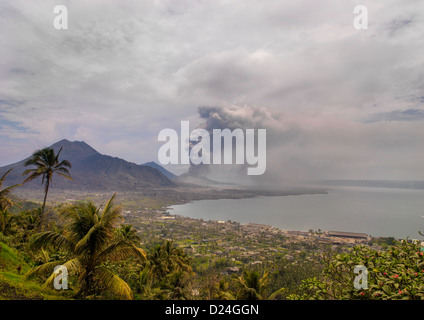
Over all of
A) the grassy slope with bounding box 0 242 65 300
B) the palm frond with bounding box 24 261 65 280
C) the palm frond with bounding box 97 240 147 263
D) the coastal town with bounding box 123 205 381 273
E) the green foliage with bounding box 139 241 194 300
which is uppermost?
the palm frond with bounding box 97 240 147 263

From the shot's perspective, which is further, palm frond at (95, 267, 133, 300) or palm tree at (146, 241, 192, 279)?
palm tree at (146, 241, 192, 279)

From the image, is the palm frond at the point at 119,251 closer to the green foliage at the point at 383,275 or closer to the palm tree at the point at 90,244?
the palm tree at the point at 90,244

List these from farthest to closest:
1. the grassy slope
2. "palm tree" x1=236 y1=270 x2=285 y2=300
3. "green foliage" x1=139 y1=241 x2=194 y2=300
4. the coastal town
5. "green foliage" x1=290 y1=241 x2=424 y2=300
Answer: the coastal town, "green foliage" x1=139 y1=241 x2=194 y2=300, "palm tree" x1=236 y1=270 x2=285 y2=300, the grassy slope, "green foliage" x1=290 y1=241 x2=424 y2=300

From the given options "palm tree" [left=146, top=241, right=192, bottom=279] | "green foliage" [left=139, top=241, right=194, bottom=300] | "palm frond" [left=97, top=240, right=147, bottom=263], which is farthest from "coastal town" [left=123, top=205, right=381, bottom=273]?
"palm frond" [left=97, top=240, right=147, bottom=263]

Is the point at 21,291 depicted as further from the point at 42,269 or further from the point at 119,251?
the point at 119,251

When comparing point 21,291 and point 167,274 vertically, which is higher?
point 21,291

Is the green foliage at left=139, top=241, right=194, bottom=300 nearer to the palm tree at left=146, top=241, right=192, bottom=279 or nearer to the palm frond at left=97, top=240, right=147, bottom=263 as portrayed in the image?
the palm tree at left=146, top=241, right=192, bottom=279

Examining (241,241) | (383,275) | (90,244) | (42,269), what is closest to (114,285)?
(90,244)
